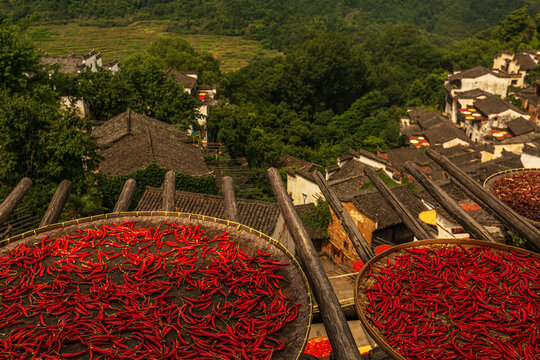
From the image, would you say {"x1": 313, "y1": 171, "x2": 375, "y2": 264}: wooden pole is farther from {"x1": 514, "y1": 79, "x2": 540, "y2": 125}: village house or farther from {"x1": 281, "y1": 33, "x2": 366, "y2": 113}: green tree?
{"x1": 281, "y1": 33, "x2": 366, "y2": 113}: green tree

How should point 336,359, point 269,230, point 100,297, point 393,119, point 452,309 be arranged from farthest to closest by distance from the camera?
1. point 393,119
2. point 269,230
3. point 100,297
4. point 452,309
5. point 336,359

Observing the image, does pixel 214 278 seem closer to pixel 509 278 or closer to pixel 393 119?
pixel 509 278

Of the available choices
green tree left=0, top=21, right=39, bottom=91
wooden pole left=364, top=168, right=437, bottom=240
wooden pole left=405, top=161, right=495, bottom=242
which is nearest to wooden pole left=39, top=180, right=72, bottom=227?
wooden pole left=364, top=168, right=437, bottom=240

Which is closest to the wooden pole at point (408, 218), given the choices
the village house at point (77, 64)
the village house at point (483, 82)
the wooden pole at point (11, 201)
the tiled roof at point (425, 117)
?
the wooden pole at point (11, 201)

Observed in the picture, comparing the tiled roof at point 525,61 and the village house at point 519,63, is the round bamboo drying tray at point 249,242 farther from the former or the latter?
the tiled roof at point 525,61

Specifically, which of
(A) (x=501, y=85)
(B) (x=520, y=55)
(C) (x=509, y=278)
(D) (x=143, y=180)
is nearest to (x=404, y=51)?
(B) (x=520, y=55)
